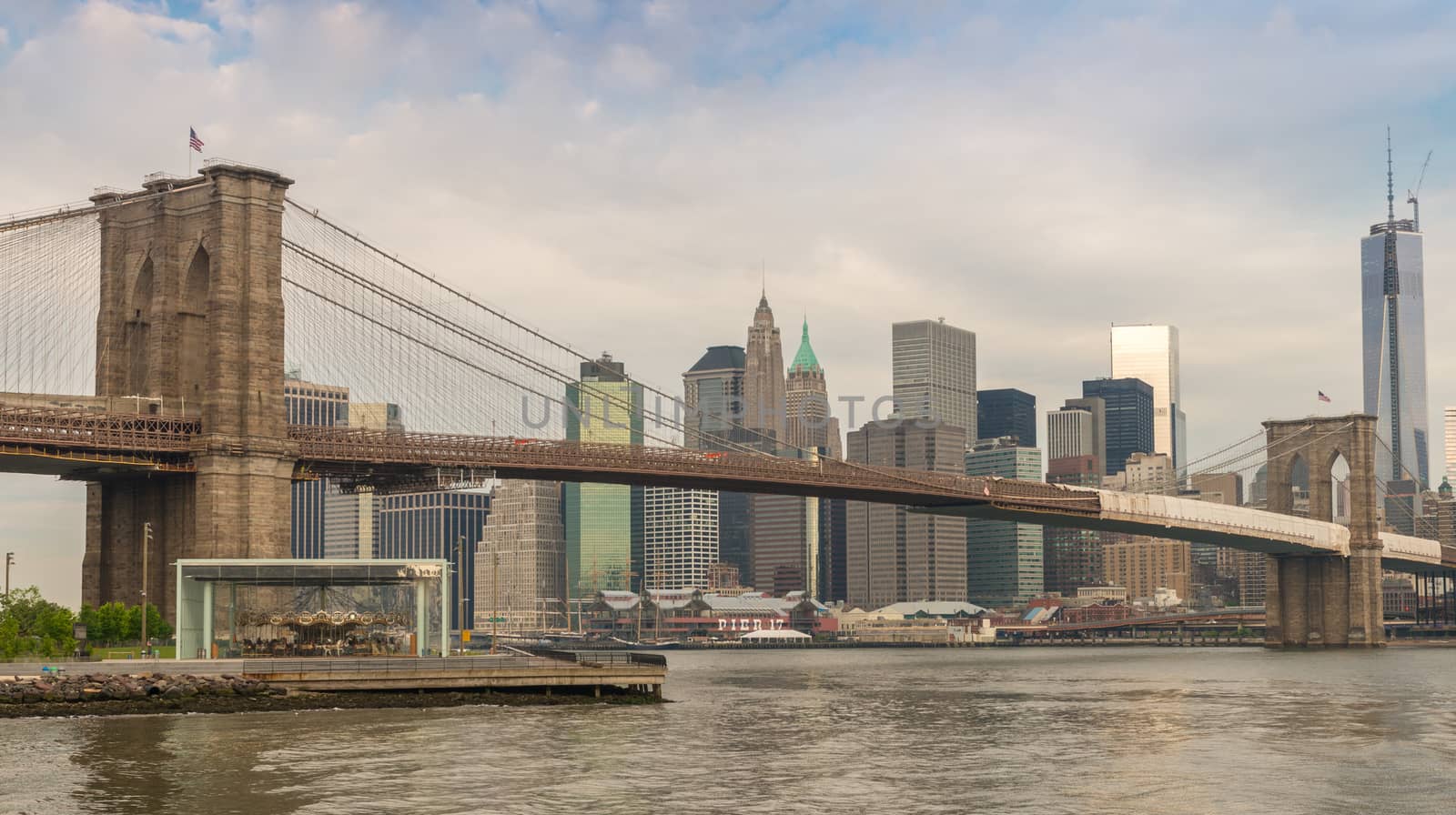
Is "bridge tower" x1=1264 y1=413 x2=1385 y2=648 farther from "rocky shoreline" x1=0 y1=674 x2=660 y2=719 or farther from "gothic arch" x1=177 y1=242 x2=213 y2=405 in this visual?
"rocky shoreline" x1=0 y1=674 x2=660 y2=719

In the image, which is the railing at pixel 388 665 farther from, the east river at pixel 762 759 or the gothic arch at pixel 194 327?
the gothic arch at pixel 194 327

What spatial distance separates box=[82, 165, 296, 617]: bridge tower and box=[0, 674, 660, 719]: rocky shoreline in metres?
18.0

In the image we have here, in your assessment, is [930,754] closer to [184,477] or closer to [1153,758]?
[1153,758]

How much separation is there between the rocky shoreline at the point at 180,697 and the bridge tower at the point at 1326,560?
4178 inches

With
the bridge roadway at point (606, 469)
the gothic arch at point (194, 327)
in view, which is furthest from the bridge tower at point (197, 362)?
the bridge roadway at point (606, 469)

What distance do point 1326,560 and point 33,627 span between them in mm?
112501

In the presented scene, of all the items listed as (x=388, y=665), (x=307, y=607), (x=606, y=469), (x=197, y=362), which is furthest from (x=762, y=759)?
(x=606, y=469)

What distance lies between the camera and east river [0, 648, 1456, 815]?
38281 millimetres

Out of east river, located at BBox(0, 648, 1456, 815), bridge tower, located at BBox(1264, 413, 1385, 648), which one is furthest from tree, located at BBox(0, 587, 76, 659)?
bridge tower, located at BBox(1264, 413, 1385, 648)

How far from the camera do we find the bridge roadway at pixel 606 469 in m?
73.9

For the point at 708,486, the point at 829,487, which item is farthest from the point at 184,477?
the point at 829,487

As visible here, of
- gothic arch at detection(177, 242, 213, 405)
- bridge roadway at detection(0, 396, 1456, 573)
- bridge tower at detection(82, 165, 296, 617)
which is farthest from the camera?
gothic arch at detection(177, 242, 213, 405)

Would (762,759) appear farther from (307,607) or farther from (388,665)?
(307,607)

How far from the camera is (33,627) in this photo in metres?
76.4
